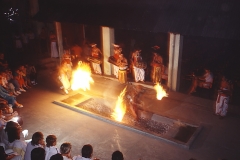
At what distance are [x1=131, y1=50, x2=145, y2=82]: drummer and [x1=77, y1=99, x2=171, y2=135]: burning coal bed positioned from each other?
2985 mm

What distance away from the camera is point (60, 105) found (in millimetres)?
11758

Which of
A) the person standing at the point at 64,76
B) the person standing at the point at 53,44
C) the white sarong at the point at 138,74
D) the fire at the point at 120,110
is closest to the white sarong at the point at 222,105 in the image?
the fire at the point at 120,110

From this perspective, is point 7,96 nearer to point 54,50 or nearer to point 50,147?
point 50,147

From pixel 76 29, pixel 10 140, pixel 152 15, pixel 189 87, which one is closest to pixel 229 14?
pixel 152 15

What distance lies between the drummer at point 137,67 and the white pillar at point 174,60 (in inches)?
67.4

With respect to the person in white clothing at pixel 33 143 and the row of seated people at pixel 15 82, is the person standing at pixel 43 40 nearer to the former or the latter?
the row of seated people at pixel 15 82

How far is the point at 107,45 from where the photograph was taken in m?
14.5

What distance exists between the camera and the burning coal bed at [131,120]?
9.80 m

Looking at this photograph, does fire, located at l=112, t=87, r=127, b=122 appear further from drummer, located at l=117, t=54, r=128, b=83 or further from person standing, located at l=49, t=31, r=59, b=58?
person standing, located at l=49, t=31, r=59, b=58

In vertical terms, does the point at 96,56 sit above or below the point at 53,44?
below

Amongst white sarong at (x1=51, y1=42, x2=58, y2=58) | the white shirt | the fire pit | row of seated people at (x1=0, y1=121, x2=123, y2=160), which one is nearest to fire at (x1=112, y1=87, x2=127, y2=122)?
the fire pit

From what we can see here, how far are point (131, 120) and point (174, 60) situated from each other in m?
3.82

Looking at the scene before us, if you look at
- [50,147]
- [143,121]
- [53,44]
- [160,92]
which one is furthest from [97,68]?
[50,147]

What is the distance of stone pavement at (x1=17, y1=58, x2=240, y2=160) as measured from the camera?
834 cm
